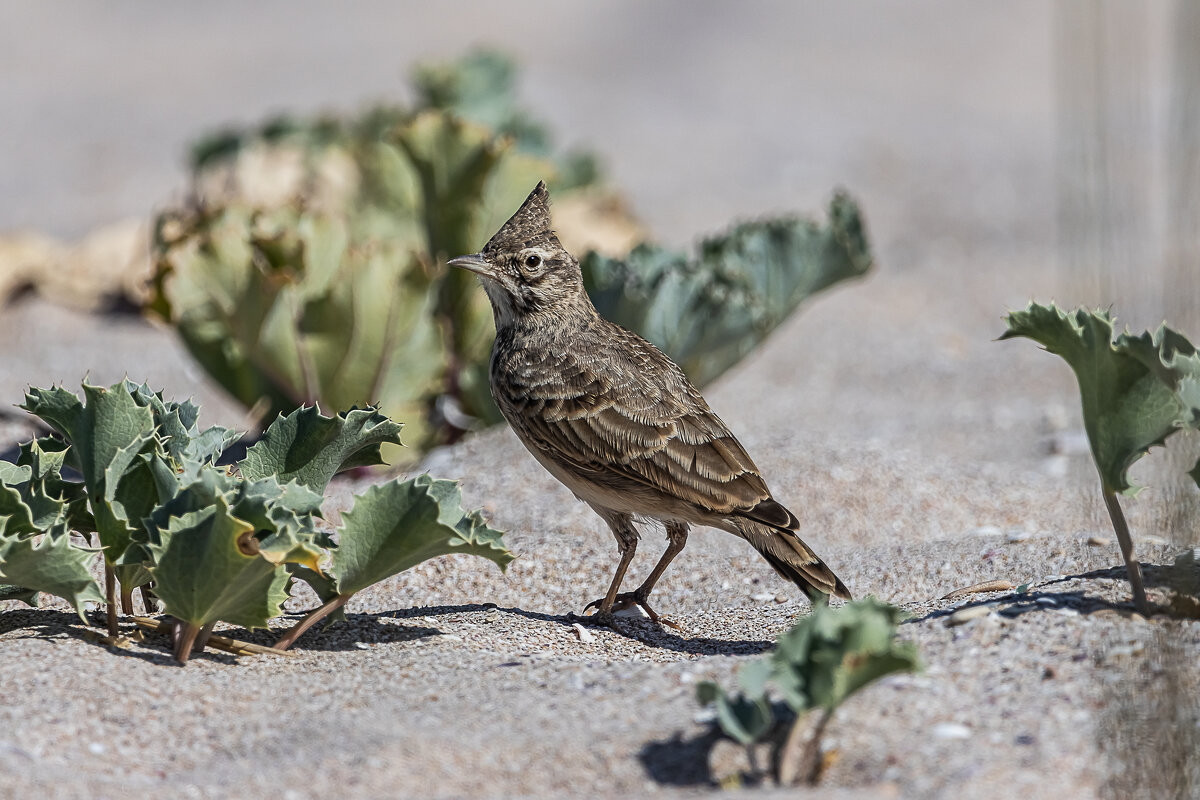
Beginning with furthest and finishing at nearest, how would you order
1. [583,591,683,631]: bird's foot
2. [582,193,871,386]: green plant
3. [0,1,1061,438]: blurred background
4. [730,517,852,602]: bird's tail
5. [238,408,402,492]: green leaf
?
[0,1,1061,438]: blurred background → [582,193,871,386]: green plant → [583,591,683,631]: bird's foot → [730,517,852,602]: bird's tail → [238,408,402,492]: green leaf

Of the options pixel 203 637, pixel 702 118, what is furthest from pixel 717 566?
pixel 702 118

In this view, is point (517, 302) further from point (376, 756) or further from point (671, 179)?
point (671, 179)

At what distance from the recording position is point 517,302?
14.8ft

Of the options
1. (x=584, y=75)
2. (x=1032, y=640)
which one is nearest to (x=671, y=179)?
(x=584, y=75)

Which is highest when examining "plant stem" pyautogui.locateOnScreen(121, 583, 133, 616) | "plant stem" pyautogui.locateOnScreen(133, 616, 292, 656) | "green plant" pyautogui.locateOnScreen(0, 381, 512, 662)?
"green plant" pyautogui.locateOnScreen(0, 381, 512, 662)

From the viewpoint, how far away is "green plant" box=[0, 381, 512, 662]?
10.2 ft

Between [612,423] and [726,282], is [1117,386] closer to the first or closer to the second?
[612,423]

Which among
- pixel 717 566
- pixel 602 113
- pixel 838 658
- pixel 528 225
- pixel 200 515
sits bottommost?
pixel 717 566

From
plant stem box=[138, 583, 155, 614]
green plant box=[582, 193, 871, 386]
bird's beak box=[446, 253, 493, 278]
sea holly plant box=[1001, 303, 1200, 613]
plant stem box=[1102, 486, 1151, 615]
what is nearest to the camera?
sea holly plant box=[1001, 303, 1200, 613]

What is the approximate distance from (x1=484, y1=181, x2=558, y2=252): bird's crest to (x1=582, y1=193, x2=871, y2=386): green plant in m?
1.15

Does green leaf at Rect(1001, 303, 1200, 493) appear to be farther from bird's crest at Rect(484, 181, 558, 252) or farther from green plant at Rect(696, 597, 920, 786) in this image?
bird's crest at Rect(484, 181, 558, 252)

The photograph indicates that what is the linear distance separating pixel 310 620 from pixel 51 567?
65 centimetres

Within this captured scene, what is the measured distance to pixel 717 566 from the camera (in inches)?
188

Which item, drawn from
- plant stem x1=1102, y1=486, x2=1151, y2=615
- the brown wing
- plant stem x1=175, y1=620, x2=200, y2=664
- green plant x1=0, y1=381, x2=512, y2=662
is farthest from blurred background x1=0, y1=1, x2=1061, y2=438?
plant stem x1=1102, y1=486, x2=1151, y2=615
